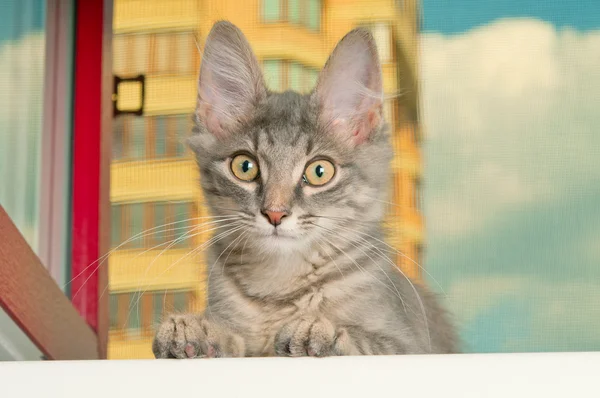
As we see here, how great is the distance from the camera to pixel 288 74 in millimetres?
1361

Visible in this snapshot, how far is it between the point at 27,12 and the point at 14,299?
57cm

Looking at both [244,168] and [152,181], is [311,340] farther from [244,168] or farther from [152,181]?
[152,181]

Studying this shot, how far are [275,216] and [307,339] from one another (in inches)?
6.6

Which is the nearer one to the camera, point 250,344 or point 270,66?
point 250,344

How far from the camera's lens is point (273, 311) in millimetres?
1021

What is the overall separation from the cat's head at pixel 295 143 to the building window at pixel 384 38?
10.2 inches

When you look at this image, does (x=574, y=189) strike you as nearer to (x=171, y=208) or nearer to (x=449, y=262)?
(x=449, y=262)

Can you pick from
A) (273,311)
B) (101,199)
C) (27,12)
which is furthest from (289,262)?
(27,12)

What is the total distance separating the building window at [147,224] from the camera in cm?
129

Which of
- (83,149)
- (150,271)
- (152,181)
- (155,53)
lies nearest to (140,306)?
(150,271)

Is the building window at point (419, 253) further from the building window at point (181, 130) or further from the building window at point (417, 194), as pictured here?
the building window at point (181, 130)

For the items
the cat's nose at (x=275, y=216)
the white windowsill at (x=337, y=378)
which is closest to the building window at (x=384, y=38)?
the cat's nose at (x=275, y=216)

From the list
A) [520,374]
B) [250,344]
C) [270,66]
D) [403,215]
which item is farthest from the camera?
Result: [270,66]

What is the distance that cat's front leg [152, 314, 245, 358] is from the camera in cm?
85
